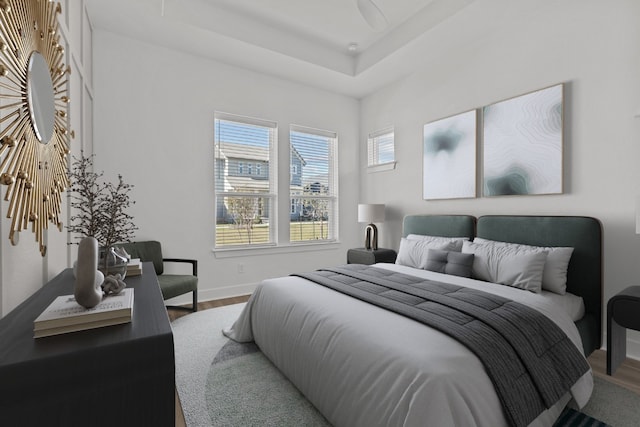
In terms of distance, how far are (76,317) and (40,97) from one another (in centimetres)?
106

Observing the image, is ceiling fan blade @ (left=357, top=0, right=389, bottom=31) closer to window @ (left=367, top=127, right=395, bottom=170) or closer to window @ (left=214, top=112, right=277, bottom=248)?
window @ (left=214, top=112, right=277, bottom=248)

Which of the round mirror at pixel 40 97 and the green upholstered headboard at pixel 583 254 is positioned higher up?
the round mirror at pixel 40 97

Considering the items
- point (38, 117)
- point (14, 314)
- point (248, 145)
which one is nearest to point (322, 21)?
point (248, 145)

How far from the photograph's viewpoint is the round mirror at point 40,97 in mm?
1307

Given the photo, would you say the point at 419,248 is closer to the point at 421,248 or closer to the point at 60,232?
the point at 421,248

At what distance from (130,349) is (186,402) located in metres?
1.28

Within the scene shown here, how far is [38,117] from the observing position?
138 cm

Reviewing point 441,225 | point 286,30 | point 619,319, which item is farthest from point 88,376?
point 286,30

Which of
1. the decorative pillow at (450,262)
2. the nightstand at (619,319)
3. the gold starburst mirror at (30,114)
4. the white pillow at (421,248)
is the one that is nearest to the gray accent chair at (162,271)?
the gold starburst mirror at (30,114)

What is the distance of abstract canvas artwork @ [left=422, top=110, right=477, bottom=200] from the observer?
11.7ft

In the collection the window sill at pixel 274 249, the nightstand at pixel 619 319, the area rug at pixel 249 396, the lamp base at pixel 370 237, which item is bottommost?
the area rug at pixel 249 396

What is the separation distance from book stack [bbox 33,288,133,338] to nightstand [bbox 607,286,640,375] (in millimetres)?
2859

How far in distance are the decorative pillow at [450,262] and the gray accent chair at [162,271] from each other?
238 centimetres

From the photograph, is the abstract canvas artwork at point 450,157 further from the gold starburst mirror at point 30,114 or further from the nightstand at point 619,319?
the gold starburst mirror at point 30,114
